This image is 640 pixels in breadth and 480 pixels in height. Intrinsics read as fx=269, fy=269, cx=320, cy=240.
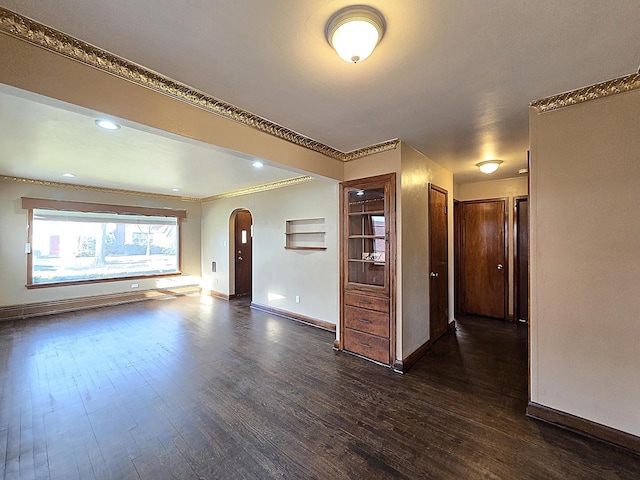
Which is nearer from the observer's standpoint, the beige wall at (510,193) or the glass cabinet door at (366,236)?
the glass cabinet door at (366,236)

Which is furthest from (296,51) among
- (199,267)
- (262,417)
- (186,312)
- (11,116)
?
(199,267)

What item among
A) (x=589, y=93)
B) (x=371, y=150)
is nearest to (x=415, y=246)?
(x=371, y=150)

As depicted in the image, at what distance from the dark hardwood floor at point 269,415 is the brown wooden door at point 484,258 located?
1192mm

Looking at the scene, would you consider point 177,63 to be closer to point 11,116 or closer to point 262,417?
point 11,116

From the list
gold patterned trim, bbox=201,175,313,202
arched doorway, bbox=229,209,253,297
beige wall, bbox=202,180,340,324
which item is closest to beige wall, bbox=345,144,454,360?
beige wall, bbox=202,180,340,324

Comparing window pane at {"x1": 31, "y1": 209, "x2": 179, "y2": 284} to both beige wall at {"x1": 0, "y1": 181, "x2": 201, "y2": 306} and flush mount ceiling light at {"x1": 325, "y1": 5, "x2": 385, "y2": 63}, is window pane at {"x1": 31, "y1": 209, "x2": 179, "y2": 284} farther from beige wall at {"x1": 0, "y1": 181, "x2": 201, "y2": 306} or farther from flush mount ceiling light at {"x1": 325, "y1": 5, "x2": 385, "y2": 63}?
flush mount ceiling light at {"x1": 325, "y1": 5, "x2": 385, "y2": 63}

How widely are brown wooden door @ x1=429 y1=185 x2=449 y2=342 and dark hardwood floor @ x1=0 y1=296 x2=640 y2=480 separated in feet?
1.14

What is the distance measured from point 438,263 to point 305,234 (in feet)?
7.75

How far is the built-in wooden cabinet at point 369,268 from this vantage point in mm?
3158

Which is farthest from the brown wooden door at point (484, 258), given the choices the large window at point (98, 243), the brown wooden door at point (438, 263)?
the large window at point (98, 243)

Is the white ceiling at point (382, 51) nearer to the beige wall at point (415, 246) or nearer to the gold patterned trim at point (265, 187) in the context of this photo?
the beige wall at point (415, 246)

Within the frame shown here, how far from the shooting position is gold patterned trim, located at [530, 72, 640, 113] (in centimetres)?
192

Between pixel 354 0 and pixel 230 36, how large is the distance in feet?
2.31

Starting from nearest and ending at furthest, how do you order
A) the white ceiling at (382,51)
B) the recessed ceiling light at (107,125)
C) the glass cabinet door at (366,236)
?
the white ceiling at (382,51)
the recessed ceiling light at (107,125)
the glass cabinet door at (366,236)
